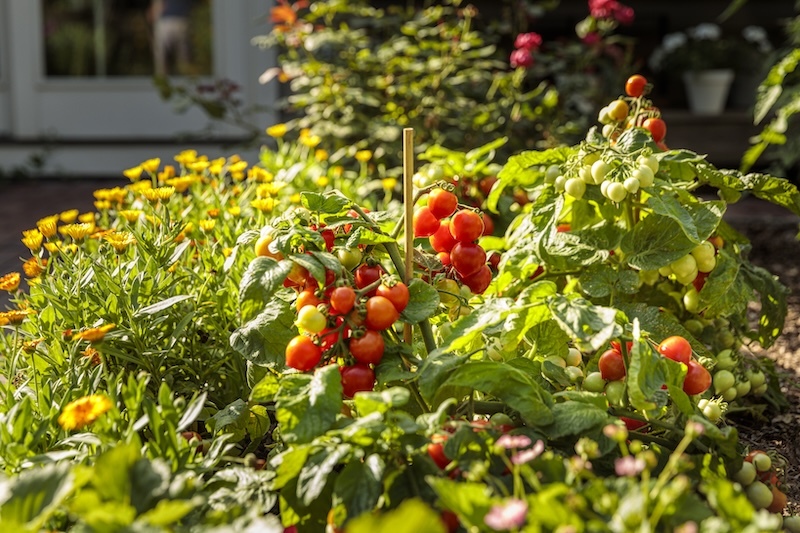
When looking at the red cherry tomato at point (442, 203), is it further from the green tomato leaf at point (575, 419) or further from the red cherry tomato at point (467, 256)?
the green tomato leaf at point (575, 419)

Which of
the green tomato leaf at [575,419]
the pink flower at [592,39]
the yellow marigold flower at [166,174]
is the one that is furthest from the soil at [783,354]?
the yellow marigold flower at [166,174]

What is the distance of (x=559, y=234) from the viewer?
5.74 ft

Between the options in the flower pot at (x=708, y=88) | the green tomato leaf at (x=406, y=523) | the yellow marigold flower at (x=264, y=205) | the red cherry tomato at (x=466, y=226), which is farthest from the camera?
the flower pot at (x=708, y=88)

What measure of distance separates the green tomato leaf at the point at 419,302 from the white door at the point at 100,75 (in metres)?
4.25

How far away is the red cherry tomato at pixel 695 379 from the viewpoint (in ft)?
4.52

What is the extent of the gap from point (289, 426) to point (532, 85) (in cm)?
330

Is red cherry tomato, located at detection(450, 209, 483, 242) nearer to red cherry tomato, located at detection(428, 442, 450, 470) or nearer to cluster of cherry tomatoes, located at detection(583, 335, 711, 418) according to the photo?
cluster of cherry tomatoes, located at detection(583, 335, 711, 418)

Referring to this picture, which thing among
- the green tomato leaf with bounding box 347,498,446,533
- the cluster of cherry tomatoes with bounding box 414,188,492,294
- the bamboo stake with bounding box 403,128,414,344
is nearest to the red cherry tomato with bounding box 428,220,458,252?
the cluster of cherry tomatoes with bounding box 414,188,492,294

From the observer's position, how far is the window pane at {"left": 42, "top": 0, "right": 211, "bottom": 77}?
18.3 ft

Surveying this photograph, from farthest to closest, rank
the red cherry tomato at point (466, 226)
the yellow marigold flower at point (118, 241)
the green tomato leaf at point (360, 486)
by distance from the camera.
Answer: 1. the yellow marigold flower at point (118, 241)
2. the red cherry tomato at point (466, 226)
3. the green tomato leaf at point (360, 486)

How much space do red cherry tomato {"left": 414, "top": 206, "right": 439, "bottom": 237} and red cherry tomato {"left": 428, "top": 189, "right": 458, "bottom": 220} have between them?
1 cm

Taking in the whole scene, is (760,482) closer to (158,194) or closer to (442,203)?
(442,203)

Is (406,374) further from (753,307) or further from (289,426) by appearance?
(753,307)

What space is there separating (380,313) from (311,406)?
16 centimetres
